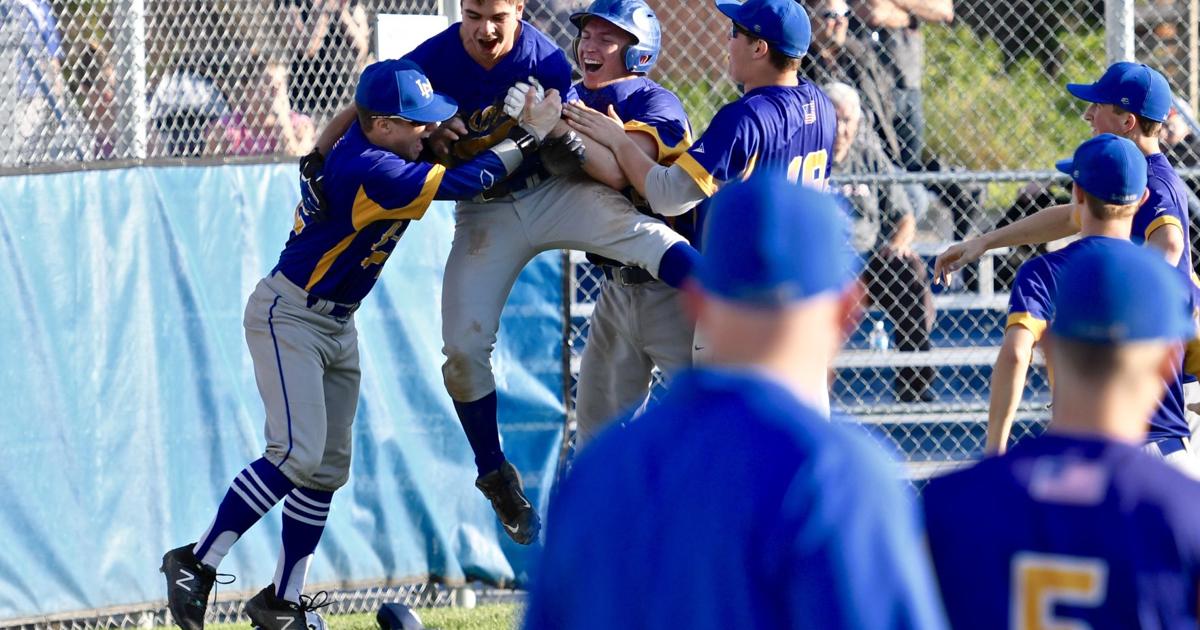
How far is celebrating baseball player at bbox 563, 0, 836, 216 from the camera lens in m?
5.37

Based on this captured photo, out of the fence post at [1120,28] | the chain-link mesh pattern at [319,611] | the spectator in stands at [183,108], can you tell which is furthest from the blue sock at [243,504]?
the fence post at [1120,28]

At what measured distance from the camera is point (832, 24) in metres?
8.37

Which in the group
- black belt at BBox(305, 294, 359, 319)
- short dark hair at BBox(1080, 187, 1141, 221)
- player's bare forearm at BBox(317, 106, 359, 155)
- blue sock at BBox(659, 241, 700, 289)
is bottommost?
black belt at BBox(305, 294, 359, 319)

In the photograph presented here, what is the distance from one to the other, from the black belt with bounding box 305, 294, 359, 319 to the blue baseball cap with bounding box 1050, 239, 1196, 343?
3.84 meters

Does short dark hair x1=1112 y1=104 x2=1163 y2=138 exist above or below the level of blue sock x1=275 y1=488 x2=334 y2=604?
above

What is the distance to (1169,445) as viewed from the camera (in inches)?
201

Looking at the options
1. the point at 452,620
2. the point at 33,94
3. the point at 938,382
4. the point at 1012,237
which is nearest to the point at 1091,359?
the point at 1012,237

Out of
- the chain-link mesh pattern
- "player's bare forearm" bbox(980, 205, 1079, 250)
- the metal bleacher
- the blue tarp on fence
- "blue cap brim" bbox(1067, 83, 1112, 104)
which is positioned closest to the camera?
"player's bare forearm" bbox(980, 205, 1079, 250)

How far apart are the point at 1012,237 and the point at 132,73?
408 cm

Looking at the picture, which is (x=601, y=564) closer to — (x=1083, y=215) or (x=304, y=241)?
(x=1083, y=215)

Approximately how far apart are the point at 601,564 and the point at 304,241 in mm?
4157

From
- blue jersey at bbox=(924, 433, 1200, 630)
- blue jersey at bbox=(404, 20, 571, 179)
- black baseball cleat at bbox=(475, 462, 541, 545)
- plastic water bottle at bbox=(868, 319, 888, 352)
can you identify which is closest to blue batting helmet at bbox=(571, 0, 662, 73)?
blue jersey at bbox=(404, 20, 571, 179)

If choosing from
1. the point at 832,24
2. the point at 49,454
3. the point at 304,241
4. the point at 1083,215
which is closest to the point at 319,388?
the point at 304,241

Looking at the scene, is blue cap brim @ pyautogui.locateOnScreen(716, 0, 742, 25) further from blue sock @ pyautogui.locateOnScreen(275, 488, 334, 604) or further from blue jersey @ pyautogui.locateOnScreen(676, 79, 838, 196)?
blue sock @ pyautogui.locateOnScreen(275, 488, 334, 604)
